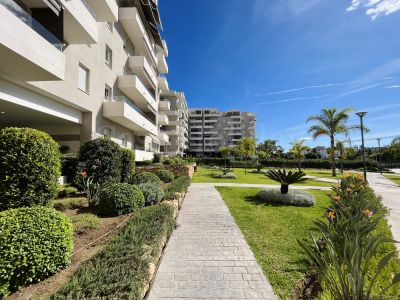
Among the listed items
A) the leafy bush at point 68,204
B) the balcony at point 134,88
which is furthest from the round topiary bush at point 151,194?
the balcony at point 134,88

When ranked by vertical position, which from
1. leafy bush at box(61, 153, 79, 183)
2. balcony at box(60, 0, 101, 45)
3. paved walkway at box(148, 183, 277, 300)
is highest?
balcony at box(60, 0, 101, 45)

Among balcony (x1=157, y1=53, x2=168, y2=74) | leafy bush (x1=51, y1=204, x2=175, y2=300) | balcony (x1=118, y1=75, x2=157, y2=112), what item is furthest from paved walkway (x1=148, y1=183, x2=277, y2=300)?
balcony (x1=157, y1=53, x2=168, y2=74)

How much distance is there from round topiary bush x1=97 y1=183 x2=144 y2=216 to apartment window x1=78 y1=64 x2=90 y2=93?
30.7 ft

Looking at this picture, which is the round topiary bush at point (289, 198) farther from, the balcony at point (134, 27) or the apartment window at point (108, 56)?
the balcony at point (134, 27)

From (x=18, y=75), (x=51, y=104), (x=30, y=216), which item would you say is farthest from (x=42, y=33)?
(x=30, y=216)

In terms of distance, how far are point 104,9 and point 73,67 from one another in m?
4.39

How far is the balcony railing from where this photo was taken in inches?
270

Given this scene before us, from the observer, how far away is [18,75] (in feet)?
27.7

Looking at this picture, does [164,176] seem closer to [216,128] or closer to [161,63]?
[161,63]

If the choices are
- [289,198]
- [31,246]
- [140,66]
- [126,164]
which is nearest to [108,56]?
[140,66]

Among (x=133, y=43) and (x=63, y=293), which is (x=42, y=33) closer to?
(x=63, y=293)

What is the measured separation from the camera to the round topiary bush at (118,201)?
668cm

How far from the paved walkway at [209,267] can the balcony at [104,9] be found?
44.3 feet

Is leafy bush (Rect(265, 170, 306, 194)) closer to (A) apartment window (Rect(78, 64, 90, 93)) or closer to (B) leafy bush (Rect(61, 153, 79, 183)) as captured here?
(B) leafy bush (Rect(61, 153, 79, 183))
